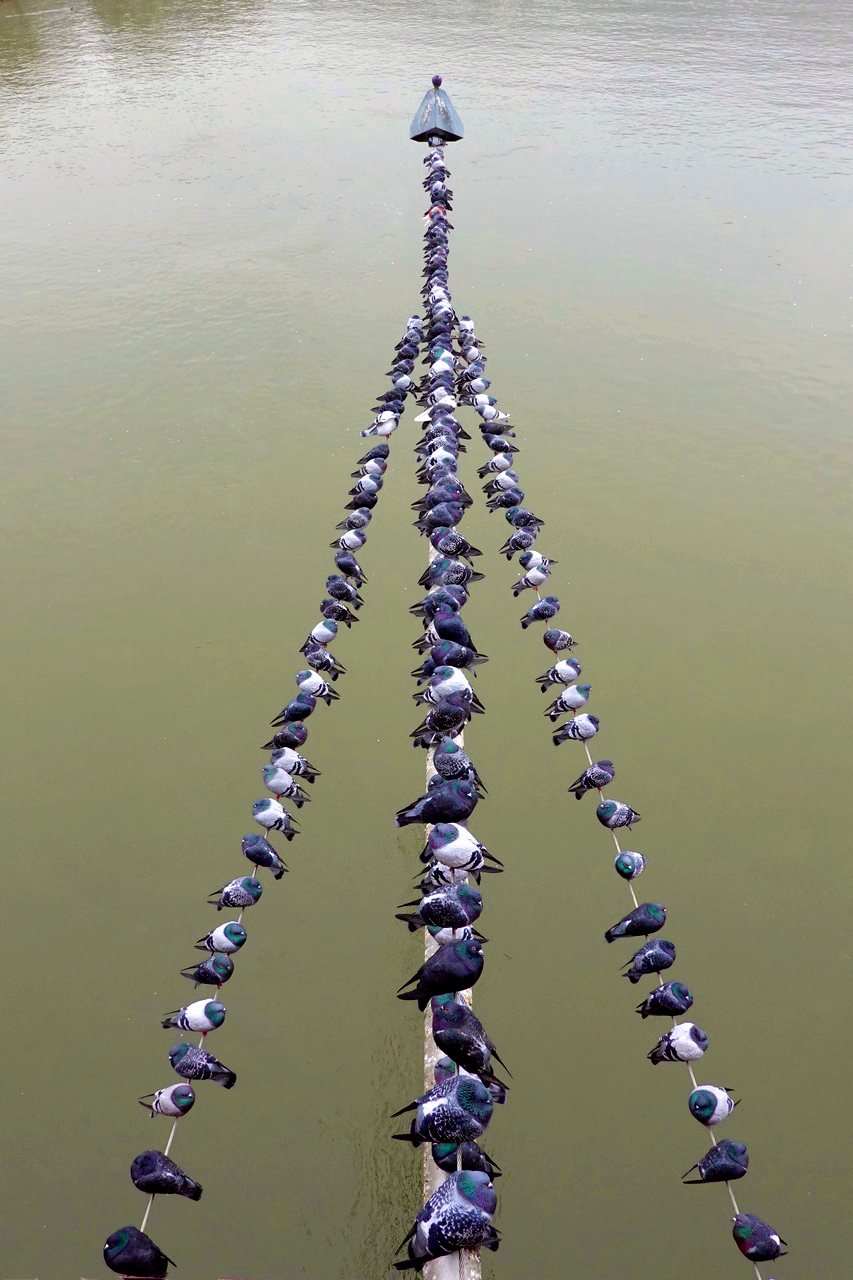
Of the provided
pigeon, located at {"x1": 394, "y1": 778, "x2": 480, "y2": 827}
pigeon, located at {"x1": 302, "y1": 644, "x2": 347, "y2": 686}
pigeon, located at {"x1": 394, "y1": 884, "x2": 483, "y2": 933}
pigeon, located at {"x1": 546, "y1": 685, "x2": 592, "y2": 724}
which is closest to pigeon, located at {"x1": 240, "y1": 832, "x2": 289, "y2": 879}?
pigeon, located at {"x1": 394, "y1": 778, "x2": 480, "y2": 827}

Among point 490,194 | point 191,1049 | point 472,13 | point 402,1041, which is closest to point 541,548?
point 402,1041

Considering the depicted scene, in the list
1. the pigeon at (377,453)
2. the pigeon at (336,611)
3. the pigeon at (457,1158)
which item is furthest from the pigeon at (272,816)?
the pigeon at (377,453)

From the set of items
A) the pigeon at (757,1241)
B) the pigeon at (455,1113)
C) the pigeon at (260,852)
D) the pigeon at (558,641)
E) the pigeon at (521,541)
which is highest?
the pigeon at (521,541)

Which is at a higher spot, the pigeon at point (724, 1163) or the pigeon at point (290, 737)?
the pigeon at point (290, 737)

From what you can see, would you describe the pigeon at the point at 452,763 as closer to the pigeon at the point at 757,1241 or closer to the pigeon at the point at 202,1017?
the pigeon at the point at 202,1017

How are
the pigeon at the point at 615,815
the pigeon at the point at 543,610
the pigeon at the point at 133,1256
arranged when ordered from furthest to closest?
1. the pigeon at the point at 543,610
2. the pigeon at the point at 615,815
3. the pigeon at the point at 133,1256

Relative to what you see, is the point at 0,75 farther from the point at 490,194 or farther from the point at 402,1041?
the point at 402,1041

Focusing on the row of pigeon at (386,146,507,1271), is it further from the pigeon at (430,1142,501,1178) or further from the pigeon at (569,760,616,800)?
the pigeon at (569,760,616,800)
